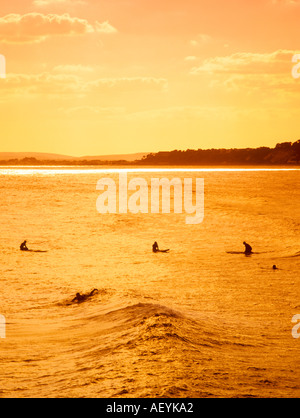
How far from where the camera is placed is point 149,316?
10828 millimetres

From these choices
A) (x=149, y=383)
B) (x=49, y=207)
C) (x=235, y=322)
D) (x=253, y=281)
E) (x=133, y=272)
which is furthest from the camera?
(x=49, y=207)

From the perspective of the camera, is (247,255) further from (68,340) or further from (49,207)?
(49,207)

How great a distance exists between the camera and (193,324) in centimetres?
1111

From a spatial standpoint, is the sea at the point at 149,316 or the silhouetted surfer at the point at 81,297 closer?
the sea at the point at 149,316

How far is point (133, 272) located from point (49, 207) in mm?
26363

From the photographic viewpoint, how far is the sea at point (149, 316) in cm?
842

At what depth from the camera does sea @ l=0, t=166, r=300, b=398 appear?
842cm

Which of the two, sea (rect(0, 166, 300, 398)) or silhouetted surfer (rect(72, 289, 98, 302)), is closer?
sea (rect(0, 166, 300, 398))

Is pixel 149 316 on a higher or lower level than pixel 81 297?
higher

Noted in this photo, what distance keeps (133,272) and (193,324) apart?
744cm

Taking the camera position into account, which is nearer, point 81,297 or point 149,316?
point 149,316

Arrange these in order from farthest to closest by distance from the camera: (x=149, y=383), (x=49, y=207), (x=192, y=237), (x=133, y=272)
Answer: (x=49, y=207) → (x=192, y=237) → (x=133, y=272) → (x=149, y=383)

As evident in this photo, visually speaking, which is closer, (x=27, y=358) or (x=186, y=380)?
(x=186, y=380)

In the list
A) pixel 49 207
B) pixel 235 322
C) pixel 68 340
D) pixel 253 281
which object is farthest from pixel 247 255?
pixel 49 207
